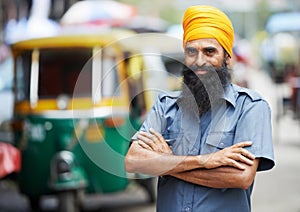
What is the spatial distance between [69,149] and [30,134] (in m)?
0.50

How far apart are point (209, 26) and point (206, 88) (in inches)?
10.0

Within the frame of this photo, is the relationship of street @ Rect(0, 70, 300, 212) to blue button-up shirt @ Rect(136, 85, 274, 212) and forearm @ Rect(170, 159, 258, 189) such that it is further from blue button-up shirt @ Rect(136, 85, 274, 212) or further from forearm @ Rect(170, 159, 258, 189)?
forearm @ Rect(170, 159, 258, 189)

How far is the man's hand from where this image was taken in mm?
3025

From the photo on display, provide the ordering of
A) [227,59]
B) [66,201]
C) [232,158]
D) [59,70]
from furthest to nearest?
[59,70], [66,201], [227,59], [232,158]

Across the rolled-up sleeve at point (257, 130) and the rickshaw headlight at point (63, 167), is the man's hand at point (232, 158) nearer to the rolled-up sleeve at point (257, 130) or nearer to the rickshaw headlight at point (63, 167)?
the rolled-up sleeve at point (257, 130)

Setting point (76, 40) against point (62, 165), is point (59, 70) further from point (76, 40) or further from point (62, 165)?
point (62, 165)

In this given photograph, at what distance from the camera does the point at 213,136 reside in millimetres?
3100

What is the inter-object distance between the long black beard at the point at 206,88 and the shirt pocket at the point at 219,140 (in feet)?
0.39

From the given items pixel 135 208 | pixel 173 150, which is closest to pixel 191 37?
pixel 173 150

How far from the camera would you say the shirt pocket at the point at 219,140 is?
10.2ft

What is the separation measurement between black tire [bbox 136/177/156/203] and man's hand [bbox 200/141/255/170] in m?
5.55

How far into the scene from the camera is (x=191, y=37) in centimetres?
317

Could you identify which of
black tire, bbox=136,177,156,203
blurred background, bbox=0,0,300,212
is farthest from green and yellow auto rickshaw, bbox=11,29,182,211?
black tire, bbox=136,177,156,203

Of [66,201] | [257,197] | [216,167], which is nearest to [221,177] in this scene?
[216,167]
